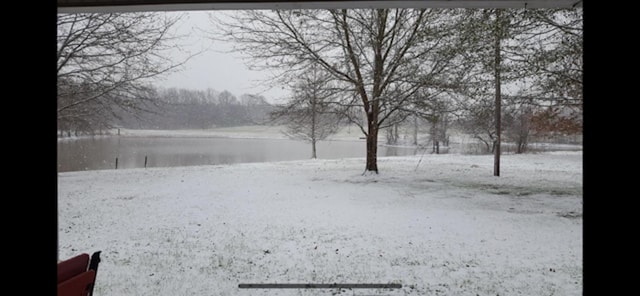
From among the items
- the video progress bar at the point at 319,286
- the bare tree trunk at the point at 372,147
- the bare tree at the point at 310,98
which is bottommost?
the video progress bar at the point at 319,286

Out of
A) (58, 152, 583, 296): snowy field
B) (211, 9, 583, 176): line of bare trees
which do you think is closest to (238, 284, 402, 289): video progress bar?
(58, 152, 583, 296): snowy field

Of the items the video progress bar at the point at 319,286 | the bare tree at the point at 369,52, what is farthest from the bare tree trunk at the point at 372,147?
the video progress bar at the point at 319,286

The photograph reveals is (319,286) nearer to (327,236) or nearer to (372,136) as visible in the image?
(327,236)

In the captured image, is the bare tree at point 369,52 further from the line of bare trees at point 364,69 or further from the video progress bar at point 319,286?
the video progress bar at point 319,286

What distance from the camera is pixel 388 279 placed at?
3.96 m

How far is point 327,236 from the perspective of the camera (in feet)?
18.5

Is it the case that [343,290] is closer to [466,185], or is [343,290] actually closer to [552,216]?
[552,216]

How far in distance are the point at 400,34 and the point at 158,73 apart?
830 centimetres

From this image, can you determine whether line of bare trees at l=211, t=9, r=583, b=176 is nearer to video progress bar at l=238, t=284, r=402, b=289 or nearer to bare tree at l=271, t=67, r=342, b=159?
bare tree at l=271, t=67, r=342, b=159

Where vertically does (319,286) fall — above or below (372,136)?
below

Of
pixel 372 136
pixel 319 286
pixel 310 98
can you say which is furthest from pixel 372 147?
pixel 319 286

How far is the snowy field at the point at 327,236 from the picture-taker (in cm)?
395
